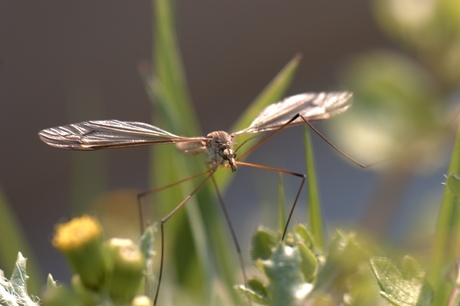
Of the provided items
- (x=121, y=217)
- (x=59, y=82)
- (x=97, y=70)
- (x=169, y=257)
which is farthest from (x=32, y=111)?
(x=169, y=257)

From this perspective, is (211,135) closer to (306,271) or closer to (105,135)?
(105,135)

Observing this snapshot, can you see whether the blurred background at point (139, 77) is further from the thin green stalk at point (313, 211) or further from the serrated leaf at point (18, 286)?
the serrated leaf at point (18, 286)

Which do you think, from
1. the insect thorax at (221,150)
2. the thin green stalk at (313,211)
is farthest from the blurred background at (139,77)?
the thin green stalk at (313,211)

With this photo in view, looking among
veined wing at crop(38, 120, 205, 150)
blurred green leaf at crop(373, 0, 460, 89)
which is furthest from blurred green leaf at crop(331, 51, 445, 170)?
veined wing at crop(38, 120, 205, 150)

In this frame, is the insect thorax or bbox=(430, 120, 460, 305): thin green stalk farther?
the insect thorax

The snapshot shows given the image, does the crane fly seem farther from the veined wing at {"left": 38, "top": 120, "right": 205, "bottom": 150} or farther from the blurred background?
the blurred background
